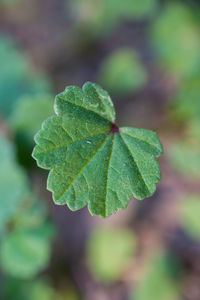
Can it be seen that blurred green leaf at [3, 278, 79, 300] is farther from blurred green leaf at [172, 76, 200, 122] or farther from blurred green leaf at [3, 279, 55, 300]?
blurred green leaf at [172, 76, 200, 122]

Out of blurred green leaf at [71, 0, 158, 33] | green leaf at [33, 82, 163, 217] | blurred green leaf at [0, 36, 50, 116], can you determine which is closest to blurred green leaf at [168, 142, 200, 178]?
blurred green leaf at [0, 36, 50, 116]

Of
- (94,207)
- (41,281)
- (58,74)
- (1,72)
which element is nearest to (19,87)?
(1,72)

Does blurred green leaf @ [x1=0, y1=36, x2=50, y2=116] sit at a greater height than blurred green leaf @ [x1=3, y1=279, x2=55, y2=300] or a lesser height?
greater

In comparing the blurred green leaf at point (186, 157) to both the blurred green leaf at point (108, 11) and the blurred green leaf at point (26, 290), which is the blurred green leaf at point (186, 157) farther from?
the blurred green leaf at point (26, 290)

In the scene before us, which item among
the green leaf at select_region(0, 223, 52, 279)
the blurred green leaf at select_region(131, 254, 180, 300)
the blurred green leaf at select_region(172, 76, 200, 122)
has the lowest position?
the blurred green leaf at select_region(131, 254, 180, 300)

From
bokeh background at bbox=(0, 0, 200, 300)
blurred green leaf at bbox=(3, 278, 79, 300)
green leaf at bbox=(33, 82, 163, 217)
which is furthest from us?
blurred green leaf at bbox=(3, 278, 79, 300)

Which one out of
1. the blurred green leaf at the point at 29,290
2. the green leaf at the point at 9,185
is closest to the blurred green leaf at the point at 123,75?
the green leaf at the point at 9,185

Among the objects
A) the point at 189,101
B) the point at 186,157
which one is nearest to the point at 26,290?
the point at 186,157
